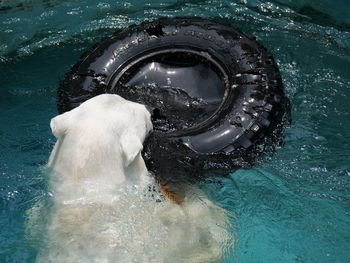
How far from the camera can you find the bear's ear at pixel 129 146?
4316 mm

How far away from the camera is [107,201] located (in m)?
4.44

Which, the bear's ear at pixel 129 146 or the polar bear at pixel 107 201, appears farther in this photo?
the bear's ear at pixel 129 146

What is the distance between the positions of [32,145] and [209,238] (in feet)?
7.88

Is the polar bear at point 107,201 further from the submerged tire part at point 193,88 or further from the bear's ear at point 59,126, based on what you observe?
the submerged tire part at point 193,88

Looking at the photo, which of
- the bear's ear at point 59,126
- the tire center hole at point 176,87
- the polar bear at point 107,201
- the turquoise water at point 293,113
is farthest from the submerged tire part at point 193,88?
the bear's ear at point 59,126

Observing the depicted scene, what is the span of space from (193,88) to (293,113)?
115cm

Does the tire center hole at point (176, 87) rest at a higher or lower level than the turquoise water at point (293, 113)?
higher

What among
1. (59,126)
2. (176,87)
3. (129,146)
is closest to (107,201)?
(129,146)

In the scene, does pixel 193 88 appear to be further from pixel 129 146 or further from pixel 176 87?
pixel 129 146

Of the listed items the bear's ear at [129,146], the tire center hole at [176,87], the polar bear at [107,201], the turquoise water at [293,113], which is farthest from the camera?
the tire center hole at [176,87]

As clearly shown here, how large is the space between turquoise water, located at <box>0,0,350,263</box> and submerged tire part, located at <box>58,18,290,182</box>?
1.22 ft

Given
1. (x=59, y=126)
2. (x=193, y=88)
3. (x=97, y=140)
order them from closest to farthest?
1. (x=97, y=140)
2. (x=59, y=126)
3. (x=193, y=88)

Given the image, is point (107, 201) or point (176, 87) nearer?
point (107, 201)

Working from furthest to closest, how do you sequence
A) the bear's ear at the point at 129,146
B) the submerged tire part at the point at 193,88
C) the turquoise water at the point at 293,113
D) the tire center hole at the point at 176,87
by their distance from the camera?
the tire center hole at the point at 176,87 → the submerged tire part at the point at 193,88 → the turquoise water at the point at 293,113 → the bear's ear at the point at 129,146
